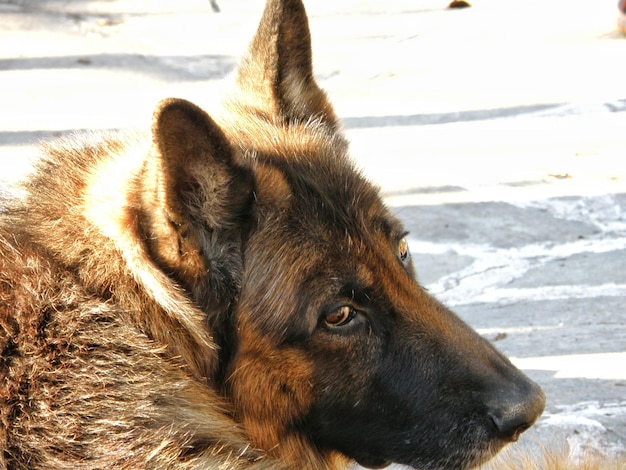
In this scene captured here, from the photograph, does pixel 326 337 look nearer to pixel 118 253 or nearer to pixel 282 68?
pixel 118 253

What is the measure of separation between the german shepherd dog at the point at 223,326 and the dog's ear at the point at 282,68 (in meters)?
0.48

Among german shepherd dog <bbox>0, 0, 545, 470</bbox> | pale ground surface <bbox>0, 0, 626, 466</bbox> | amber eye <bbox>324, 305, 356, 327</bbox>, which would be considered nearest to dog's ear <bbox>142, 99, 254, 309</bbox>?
german shepherd dog <bbox>0, 0, 545, 470</bbox>

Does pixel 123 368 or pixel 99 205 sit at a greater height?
pixel 99 205

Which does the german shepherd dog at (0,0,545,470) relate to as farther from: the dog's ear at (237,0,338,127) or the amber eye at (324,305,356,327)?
the dog's ear at (237,0,338,127)

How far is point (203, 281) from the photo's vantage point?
12.4 feet

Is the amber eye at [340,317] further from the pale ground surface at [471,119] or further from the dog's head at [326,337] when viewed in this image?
the pale ground surface at [471,119]

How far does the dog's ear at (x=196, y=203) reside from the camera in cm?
346

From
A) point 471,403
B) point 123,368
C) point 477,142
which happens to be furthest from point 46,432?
point 477,142

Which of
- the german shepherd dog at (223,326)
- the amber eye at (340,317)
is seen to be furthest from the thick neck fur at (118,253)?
the amber eye at (340,317)

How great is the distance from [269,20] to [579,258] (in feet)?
10.5

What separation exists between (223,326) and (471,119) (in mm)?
5387

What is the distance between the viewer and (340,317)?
12.7 feet

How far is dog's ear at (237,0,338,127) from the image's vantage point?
455 cm

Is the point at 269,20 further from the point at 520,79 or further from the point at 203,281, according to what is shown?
the point at 520,79
